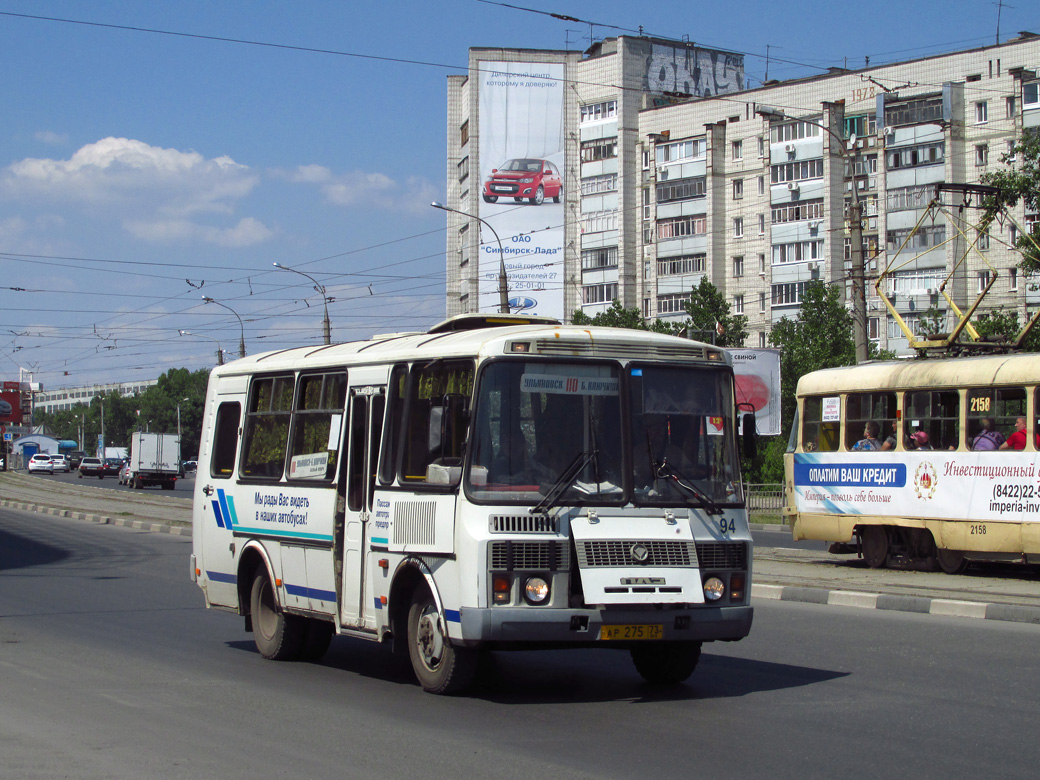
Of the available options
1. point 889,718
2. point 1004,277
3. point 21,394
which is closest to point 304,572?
point 889,718

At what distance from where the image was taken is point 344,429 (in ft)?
31.9

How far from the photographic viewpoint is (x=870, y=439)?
18844 mm

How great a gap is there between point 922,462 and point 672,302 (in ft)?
201

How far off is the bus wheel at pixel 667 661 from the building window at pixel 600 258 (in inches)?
2883

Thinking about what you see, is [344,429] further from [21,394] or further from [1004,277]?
[21,394]

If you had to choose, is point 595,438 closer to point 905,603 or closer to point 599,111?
point 905,603

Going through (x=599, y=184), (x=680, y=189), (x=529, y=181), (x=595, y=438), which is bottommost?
(x=595, y=438)

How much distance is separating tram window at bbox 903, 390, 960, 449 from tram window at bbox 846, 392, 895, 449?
0.36 metres

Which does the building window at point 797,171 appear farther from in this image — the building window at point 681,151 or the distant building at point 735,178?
the building window at point 681,151

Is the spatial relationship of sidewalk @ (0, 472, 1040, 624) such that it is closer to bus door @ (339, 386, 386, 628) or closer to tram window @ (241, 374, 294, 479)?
tram window @ (241, 374, 294, 479)

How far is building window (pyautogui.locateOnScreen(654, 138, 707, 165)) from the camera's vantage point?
77.1 m

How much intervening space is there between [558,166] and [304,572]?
2979 inches

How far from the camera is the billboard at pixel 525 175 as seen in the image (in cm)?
8375

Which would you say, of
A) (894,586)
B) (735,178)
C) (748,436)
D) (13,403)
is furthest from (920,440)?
(13,403)
